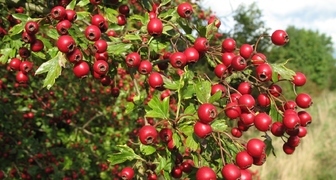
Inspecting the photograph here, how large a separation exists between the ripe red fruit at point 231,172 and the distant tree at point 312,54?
165ft

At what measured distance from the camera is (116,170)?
4973 millimetres

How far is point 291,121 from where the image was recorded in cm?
171

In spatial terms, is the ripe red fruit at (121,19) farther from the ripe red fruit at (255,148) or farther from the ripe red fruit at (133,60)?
the ripe red fruit at (255,148)

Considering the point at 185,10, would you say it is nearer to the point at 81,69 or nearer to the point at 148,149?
the point at 81,69

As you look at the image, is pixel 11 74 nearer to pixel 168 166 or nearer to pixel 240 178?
pixel 168 166

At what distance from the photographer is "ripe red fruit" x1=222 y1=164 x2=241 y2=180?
1556 mm

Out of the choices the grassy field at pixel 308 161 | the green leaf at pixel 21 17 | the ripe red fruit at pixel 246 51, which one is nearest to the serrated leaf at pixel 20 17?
the green leaf at pixel 21 17

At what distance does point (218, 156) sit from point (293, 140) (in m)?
0.41

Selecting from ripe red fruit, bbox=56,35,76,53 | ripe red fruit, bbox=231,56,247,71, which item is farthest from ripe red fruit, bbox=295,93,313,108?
ripe red fruit, bbox=56,35,76,53

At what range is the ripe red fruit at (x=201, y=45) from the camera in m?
1.86

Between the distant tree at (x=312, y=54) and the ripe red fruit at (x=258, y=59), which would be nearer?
the ripe red fruit at (x=258, y=59)

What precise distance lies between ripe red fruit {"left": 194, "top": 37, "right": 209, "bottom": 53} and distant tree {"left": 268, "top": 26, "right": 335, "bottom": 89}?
4997cm

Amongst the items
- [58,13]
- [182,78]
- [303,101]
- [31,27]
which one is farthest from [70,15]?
[303,101]

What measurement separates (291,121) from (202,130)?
0.40 meters
